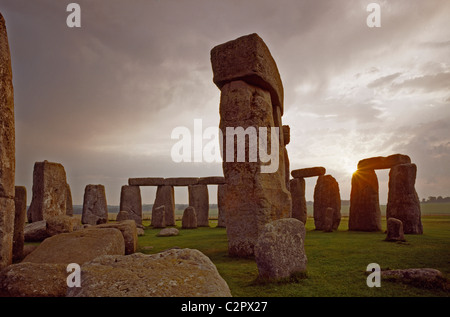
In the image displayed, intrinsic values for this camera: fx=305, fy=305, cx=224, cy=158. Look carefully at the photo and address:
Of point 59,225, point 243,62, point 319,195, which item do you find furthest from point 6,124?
point 319,195

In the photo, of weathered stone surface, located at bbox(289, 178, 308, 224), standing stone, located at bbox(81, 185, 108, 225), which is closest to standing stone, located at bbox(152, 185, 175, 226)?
standing stone, located at bbox(81, 185, 108, 225)

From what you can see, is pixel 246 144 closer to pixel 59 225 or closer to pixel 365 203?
pixel 59 225

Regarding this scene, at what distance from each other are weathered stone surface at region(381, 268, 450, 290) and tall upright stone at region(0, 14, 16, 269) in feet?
16.7

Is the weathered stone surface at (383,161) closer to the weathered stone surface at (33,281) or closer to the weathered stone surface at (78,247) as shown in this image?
the weathered stone surface at (78,247)

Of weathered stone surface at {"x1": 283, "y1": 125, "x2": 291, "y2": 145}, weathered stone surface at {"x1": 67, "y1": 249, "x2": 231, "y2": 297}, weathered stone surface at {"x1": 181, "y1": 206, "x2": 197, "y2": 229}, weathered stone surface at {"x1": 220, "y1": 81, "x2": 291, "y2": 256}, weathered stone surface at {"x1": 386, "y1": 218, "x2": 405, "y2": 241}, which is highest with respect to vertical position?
weathered stone surface at {"x1": 283, "y1": 125, "x2": 291, "y2": 145}

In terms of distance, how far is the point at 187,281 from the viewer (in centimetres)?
254

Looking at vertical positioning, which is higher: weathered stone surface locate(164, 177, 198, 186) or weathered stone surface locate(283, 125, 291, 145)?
weathered stone surface locate(283, 125, 291, 145)

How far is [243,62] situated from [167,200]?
48.8 ft

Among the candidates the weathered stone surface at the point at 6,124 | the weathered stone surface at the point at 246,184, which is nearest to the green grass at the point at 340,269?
the weathered stone surface at the point at 246,184

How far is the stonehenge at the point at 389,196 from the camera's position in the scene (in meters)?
11.5

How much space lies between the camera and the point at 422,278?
3.90 meters

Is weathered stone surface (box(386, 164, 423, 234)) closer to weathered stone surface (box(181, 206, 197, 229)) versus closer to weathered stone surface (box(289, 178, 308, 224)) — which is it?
weathered stone surface (box(289, 178, 308, 224))

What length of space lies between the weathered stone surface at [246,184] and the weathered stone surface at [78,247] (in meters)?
2.42

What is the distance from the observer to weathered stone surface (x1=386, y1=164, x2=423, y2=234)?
11.3 metres
